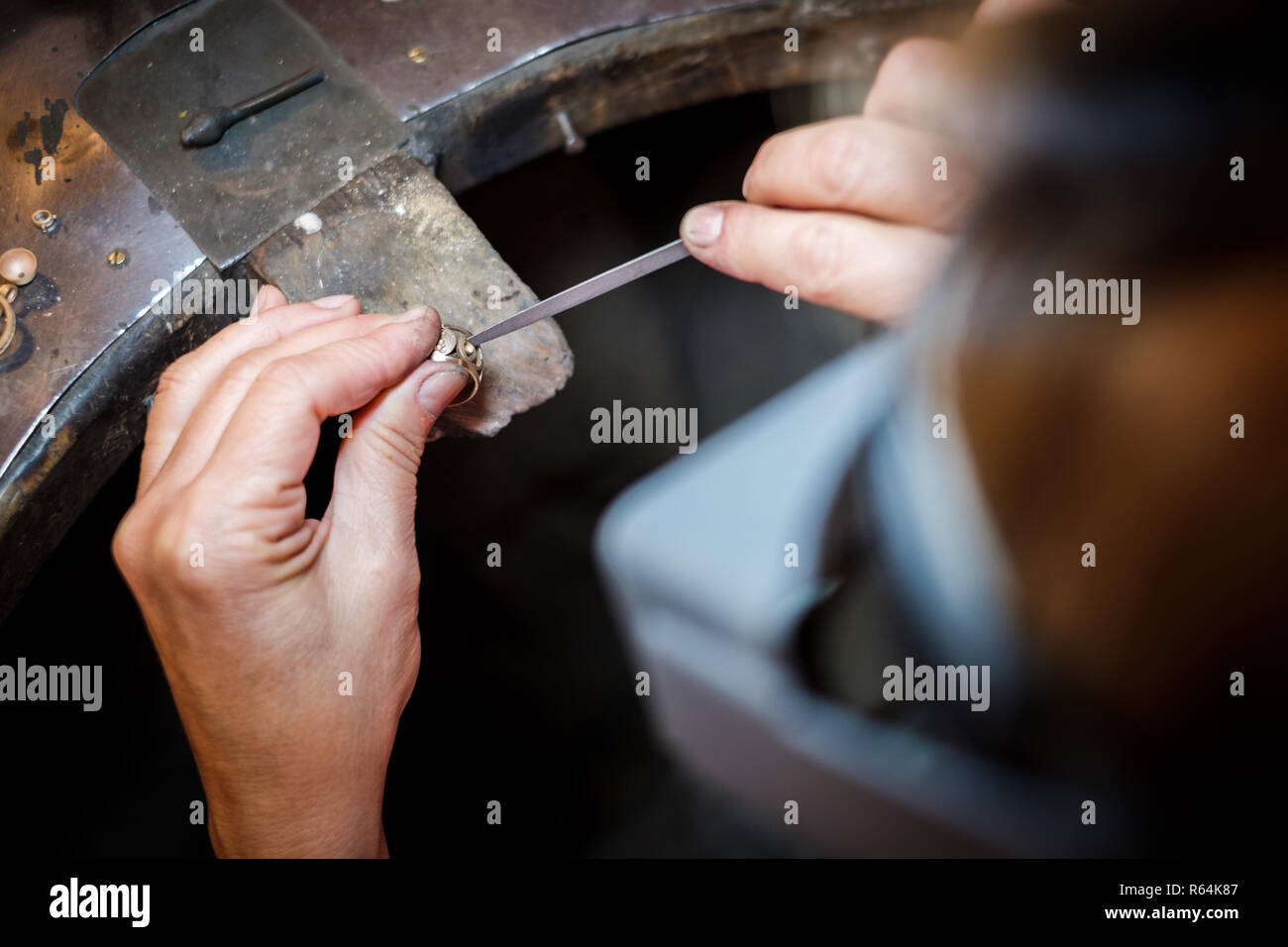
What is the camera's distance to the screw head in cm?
74

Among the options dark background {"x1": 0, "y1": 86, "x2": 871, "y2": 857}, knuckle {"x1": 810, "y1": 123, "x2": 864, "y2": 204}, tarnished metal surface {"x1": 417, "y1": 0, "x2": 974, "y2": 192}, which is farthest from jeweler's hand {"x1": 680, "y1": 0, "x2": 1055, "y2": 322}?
dark background {"x1": 0, "y1": 86, "x2": 871, "y2": 857}

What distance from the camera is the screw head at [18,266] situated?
742 mm

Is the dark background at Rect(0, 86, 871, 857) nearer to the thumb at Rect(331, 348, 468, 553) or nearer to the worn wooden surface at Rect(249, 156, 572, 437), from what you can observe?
the worn wooden surface at Rect(249, 156, 572, 437)

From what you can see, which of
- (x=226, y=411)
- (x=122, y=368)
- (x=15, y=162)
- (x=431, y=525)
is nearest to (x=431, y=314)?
(x=226, y=411)

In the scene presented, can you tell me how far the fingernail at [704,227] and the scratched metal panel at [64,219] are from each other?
1.41 feet

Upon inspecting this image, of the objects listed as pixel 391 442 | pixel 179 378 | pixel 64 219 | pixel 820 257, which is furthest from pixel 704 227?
pixel 64 219

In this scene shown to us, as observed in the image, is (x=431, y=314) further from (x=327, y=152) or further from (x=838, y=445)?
(x=838, y=445)

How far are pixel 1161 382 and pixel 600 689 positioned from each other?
1152 mm

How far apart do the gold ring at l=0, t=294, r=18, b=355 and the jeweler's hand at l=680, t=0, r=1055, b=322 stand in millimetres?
574

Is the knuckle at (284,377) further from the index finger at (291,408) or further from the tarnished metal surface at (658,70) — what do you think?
the tarnished metal surface at (658,70)

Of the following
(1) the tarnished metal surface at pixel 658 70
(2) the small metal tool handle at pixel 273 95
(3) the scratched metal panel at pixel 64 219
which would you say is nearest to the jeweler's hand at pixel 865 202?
(1) the tarnished metal surface at pixel 658 70
